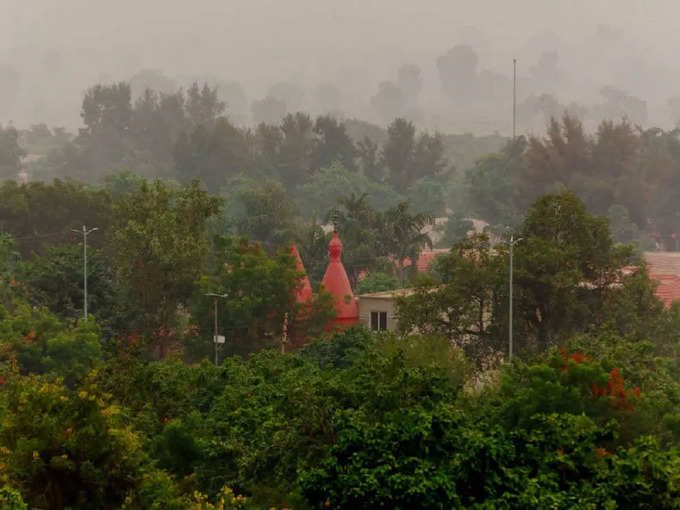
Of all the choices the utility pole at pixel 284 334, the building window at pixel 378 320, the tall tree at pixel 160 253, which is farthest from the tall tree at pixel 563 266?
the tall tree at pixel 160 253

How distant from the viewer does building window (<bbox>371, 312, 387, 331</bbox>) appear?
A: 62.9 metres

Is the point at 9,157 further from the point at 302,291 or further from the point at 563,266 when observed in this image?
the point at 563,266

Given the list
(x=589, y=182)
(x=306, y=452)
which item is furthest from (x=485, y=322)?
(x=589, y=182)

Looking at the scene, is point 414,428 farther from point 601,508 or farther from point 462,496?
point 601,508

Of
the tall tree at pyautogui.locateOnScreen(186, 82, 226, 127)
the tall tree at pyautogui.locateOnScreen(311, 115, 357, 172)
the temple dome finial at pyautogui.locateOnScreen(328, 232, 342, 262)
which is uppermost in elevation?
the tall tree at pyautogui.locateOnScreen(186, 82, 226, 127)

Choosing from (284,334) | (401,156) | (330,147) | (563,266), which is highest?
(330,147)

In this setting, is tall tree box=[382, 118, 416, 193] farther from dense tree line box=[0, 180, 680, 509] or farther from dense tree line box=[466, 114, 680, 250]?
dense tree line box=[0, 180, 680, 509]

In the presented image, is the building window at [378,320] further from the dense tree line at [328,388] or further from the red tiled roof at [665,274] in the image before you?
the red tiled roof at [665,274]

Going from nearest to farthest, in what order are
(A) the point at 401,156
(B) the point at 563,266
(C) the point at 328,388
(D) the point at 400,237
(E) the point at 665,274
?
(C) the point at 328,388 < (B) the point at 563,266 < (E) the point at 665,274 < (D) the point at 400,237 < (A) the point at 401,156

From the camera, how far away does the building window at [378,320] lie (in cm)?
6294

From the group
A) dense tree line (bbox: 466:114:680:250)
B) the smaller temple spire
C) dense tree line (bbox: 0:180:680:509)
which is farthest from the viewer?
dense tree line (bbox: 466:114:680:250)

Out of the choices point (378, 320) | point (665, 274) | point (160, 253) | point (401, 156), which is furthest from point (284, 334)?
point (401, 156)

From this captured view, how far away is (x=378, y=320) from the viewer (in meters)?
63.2

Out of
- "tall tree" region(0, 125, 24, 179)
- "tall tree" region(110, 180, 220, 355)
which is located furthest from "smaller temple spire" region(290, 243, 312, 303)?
"tall tree" region(0, 125, 24, 179)
